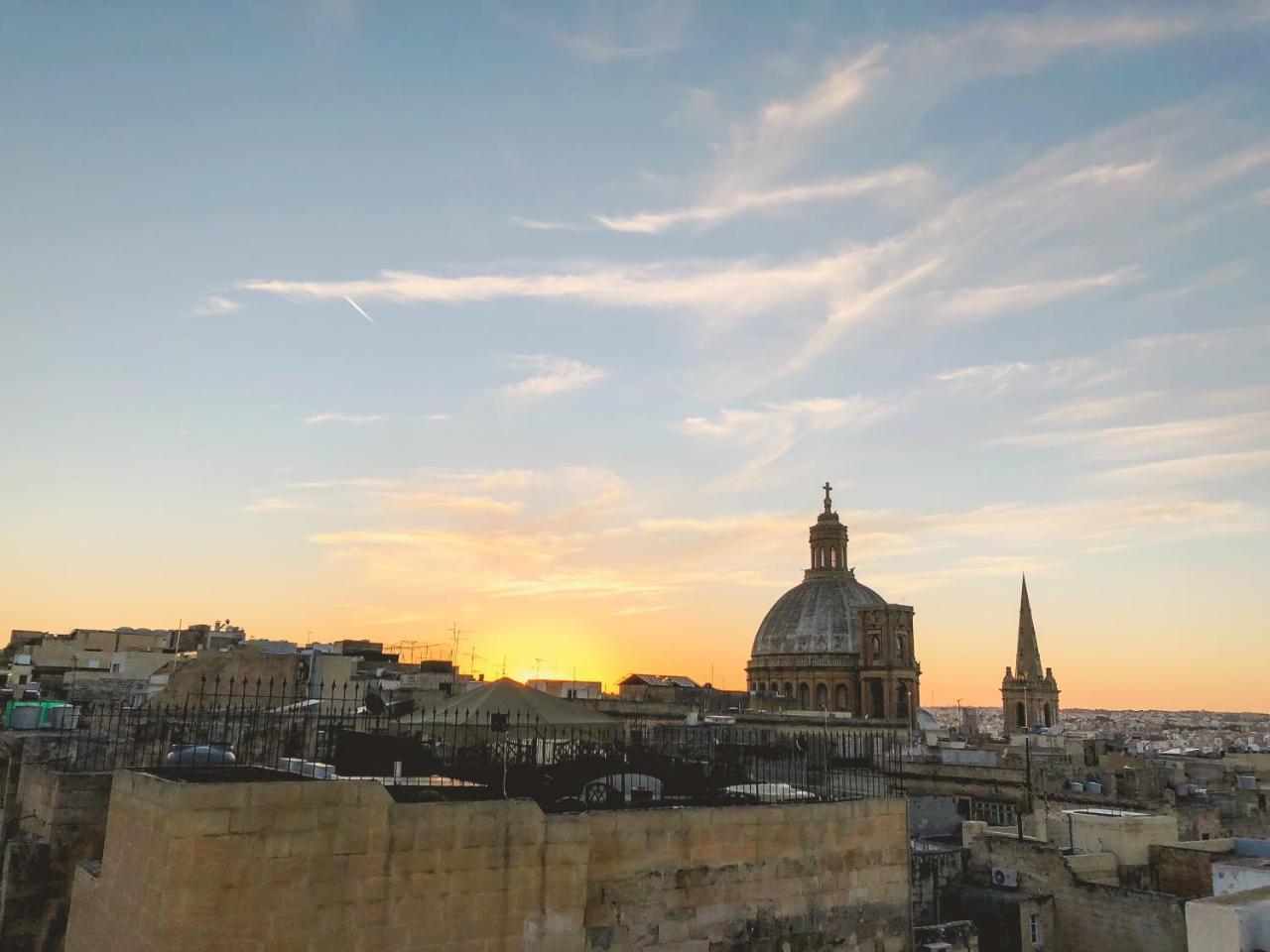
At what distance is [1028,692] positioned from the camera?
320 ft

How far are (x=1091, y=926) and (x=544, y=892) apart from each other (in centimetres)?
1633

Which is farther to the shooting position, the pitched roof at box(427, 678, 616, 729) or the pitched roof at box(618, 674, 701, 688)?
the pitched roof at box(618, 674, 701, 688)

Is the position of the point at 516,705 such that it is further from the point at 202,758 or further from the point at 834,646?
the point at 834,646

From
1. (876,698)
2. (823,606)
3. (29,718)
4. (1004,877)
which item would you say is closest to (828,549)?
(823,606)

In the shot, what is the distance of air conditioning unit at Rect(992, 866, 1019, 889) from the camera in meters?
23.1

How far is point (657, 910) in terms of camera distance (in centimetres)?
1177

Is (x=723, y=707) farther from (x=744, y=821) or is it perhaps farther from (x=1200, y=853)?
(x=744, y=821)

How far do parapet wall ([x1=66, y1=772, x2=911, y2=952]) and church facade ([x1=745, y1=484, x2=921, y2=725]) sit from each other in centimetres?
6462

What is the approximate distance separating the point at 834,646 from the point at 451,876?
77.5 metres

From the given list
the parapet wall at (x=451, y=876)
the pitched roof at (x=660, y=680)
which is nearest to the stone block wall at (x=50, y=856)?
the parapet wall at (x=451, y=876)

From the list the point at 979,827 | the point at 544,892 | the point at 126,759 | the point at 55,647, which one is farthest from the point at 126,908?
the point at 55,647

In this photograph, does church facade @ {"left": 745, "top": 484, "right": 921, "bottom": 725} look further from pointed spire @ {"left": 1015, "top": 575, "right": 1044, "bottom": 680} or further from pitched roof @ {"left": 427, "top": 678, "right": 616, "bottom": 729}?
pitched roof @ {"left": 427, "top": 678, "right": 616, "bottom": 729}

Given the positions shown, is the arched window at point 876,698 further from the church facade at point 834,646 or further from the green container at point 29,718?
the green container at point 29,718

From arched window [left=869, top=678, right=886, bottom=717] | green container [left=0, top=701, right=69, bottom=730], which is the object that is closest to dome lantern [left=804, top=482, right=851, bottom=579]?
arched window [left=869, top=678, right=886, bottom=717]
